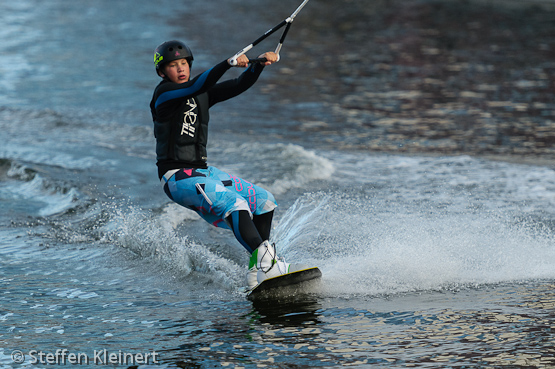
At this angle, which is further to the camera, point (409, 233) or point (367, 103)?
point (367, 103)

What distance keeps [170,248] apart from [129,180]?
3.25 metres

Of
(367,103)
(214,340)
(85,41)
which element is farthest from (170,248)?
(85,41)

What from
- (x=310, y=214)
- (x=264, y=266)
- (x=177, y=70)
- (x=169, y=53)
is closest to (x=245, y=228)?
(x=264, y=266)

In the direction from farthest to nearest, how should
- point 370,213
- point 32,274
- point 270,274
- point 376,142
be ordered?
point 376,142 → point 370,213 → point 32,274 → point 270,274

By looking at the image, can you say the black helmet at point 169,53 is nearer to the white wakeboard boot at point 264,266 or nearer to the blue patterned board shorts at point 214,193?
the blue patterned board shorts at point 214,193

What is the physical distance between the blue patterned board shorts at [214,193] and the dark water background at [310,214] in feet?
2.33

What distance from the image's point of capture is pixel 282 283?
610 centimetres

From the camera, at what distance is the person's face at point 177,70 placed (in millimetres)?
6234

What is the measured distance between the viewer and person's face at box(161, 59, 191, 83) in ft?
20.5

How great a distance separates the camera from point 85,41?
24.5 metres

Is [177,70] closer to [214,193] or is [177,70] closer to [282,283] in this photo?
[214,193]

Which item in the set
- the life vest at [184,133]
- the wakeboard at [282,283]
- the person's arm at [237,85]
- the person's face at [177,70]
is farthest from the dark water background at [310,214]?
the person's face at [177,70]

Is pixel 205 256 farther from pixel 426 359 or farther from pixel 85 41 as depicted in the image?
pixel 85 41

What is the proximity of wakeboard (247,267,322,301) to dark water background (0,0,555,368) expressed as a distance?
0.14m
